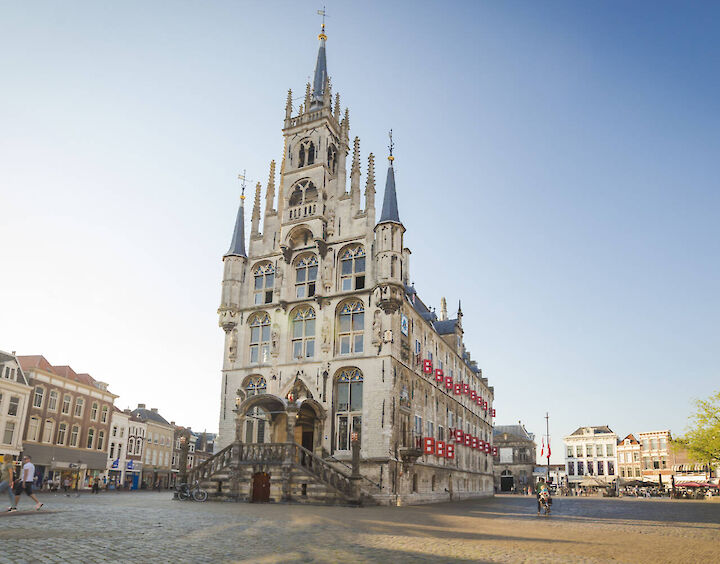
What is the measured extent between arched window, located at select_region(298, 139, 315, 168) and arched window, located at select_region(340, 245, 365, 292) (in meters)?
7.93

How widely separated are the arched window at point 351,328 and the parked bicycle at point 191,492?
11134 mm

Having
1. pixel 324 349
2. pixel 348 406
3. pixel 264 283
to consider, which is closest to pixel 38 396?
pixel 264 283

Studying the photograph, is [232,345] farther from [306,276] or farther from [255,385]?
[306,276]

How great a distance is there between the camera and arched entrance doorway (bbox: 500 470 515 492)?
103m

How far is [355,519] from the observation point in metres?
19.5

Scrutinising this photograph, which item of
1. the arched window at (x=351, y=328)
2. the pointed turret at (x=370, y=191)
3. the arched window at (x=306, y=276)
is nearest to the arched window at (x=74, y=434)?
the arched window at (x=306, y=276)

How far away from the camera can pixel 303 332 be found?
36.6m

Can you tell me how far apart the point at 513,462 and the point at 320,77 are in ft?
271

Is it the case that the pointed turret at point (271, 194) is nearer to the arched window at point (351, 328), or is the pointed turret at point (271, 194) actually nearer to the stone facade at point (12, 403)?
the arched window at point (351, 328)

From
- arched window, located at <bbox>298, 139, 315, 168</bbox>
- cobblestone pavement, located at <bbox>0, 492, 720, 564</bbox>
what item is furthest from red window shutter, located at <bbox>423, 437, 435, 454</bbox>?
arched window, located at <bbox>298, 139, 315, 168</bbox>

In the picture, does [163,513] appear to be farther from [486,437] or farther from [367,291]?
[486,437]

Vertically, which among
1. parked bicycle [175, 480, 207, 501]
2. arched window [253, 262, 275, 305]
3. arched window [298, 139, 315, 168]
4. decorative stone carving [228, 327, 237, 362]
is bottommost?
parked bicycle [175, 480, 207, 501]

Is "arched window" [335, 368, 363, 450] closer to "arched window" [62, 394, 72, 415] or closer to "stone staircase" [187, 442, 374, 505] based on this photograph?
"stone staircase" [187, 442, 374, 505]

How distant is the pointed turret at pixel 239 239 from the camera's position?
4016 cm
